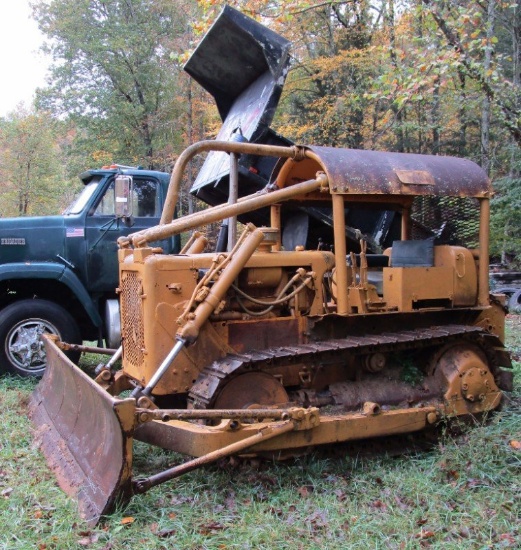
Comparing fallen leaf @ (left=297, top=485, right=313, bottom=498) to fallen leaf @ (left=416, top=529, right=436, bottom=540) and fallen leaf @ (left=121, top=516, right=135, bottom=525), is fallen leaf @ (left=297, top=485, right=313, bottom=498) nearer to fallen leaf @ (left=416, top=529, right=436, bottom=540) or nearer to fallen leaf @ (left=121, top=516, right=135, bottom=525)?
fallen leaf @ (left=416, top=529, right=436, bottom=540)

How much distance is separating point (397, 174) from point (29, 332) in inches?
175

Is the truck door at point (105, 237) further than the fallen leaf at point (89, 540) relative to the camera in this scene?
Yes

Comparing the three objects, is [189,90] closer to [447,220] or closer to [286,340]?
[447,220]

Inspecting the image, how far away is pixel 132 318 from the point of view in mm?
4781

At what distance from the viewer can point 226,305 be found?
15.2ft

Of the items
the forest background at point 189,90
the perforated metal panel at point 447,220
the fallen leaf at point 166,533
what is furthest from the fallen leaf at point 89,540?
the forest background at point 189,90

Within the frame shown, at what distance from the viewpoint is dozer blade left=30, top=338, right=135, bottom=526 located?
11.5 feet

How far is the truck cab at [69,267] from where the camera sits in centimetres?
666

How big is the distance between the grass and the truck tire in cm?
193

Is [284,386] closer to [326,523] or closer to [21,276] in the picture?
[326,523]

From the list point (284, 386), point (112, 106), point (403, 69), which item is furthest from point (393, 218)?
point (112, 106)

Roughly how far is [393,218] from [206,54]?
327 cm

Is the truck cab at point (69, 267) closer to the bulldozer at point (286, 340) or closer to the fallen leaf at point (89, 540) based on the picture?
the bulldozer at point (286, 340)

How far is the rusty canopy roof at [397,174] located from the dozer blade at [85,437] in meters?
2.35
